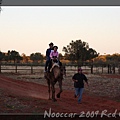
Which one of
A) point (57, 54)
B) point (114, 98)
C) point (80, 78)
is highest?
point (57, 54)

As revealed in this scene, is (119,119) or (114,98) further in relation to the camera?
(114,98)

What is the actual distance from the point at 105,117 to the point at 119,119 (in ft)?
1.36

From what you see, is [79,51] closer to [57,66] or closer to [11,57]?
[11,57]

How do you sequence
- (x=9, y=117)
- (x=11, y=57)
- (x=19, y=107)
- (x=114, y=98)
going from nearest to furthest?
(x=9, y=117) < (x=19, y=107) < (x=114, y=98) < (x=11, y=57)

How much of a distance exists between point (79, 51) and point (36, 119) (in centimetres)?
8241

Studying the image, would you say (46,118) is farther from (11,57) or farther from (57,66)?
(11,57)

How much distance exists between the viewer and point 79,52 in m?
90.8

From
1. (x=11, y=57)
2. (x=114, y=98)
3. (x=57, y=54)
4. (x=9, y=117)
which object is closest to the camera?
(x=9, y=117)

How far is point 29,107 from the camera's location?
11773 millimetres

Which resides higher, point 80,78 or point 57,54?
point 57,54

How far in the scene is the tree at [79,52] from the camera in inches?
3457

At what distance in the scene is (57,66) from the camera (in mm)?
14516

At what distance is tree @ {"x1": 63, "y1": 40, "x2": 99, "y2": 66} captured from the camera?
87812mm

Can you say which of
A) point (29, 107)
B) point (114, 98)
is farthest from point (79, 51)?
A: point (29, 107)
